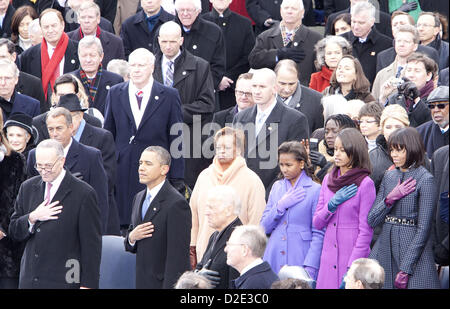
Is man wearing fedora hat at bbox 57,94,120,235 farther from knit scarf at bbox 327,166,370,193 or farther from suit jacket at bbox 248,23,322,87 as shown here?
suit jacket at bbox 248,23,322,87

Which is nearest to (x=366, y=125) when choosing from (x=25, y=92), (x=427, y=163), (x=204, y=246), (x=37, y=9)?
(x=427, y=163)

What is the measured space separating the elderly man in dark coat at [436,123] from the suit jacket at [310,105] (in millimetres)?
1576

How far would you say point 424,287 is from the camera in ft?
29.9

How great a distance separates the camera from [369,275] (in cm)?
823

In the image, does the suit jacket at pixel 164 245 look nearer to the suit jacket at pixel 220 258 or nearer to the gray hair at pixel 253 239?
the suit jacket at pixel 220 258

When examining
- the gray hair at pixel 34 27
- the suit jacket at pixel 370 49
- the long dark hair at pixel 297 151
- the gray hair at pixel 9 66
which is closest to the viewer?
the long dark hair at pixel 297 151

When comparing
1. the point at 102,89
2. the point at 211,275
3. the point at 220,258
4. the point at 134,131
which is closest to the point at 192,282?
the point at 211,275

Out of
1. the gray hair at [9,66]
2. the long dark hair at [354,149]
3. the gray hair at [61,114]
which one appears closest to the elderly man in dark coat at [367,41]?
the gray hair at [9,66]

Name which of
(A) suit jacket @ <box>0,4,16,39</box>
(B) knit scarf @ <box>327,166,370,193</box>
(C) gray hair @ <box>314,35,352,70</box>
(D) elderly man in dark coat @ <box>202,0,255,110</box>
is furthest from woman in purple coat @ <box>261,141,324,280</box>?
(A) suit jacket @ <box>0,4,16,39</box>

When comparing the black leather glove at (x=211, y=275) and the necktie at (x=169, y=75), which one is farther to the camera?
the necktie at (x=169, y=75)

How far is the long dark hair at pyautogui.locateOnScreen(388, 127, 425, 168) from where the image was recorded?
930 cm

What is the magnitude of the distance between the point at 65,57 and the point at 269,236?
4.14m

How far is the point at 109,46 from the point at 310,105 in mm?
2908

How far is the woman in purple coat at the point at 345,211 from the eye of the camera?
373 inches
